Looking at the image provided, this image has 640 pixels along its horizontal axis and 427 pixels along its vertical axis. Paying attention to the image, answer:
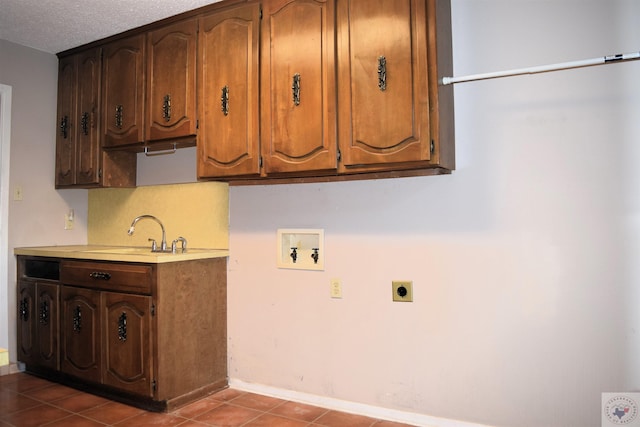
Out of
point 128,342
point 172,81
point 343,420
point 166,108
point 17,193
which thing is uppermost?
point 172,81

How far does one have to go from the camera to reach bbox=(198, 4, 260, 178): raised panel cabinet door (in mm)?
2445

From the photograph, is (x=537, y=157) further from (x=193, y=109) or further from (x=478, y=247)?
(x=193, y=109)

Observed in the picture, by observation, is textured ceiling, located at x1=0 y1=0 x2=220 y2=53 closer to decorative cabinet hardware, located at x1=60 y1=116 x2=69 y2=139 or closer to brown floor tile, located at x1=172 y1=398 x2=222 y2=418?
decorative cabinet hardware, located at x1=60 y1=116 x2=69 y2=139

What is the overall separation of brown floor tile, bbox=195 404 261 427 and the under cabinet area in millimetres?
210

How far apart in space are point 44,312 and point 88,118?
54.0 inches

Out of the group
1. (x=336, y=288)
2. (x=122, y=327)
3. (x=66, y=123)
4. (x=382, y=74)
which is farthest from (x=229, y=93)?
(x=66, y=123)

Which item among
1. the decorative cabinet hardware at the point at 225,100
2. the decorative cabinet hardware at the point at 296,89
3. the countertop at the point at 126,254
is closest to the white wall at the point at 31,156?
the countertop at the point at 126,254

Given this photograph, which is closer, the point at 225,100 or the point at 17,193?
the point at 225,100

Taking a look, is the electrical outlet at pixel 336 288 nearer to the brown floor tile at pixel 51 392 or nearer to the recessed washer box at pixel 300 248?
the recessed washer box at pixel 300 248

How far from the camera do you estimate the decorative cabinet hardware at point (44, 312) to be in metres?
2.98

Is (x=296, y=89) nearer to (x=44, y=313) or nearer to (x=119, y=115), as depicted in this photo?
(x=119, y=115)

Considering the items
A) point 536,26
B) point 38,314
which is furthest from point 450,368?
point 38,314

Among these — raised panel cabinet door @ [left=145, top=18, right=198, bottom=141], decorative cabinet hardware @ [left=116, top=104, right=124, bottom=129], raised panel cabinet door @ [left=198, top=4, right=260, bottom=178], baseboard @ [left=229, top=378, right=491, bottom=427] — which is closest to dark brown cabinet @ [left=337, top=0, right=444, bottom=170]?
raised panel cabinet door @ [left=198, top=4, right=260, bottom=178]

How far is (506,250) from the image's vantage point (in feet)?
6.91
